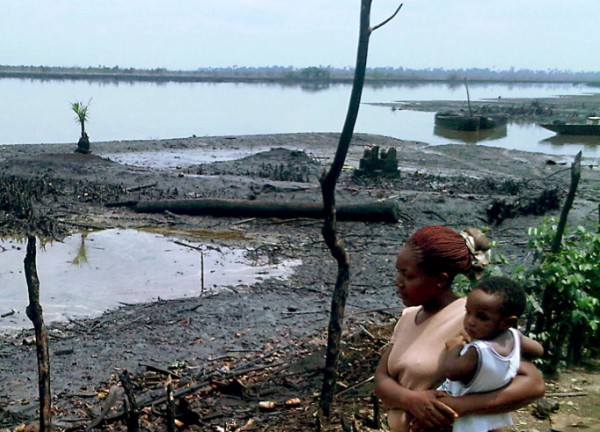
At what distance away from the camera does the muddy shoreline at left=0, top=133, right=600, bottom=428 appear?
6625 mm

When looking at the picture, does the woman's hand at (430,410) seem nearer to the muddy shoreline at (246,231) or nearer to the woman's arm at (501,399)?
the woman's arm at (501,399)

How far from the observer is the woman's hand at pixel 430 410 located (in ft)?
7.43

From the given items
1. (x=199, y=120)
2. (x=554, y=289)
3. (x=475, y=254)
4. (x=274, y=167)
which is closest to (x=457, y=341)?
(x=475, y=254)

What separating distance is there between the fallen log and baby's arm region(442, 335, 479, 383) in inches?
394

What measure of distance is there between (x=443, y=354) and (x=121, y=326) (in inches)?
224

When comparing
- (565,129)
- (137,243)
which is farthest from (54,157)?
(565,129)

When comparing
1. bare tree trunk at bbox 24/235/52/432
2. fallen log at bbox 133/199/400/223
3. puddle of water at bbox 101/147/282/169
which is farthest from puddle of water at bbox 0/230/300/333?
puddle of water at bbox 101/147/282/169

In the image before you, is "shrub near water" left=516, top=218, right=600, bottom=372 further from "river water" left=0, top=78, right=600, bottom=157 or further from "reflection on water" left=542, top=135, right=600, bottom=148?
"reflection on water" left=542, top=135, right=600, bottom=148

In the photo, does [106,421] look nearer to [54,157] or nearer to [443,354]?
[443,354]

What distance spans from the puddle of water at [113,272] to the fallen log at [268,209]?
1.30m

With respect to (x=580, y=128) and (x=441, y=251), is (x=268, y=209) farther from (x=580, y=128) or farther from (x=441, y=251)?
(x=580, y=128)

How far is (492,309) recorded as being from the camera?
226 centimetres

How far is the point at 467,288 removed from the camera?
5082mm

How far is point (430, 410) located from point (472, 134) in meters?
34.9
